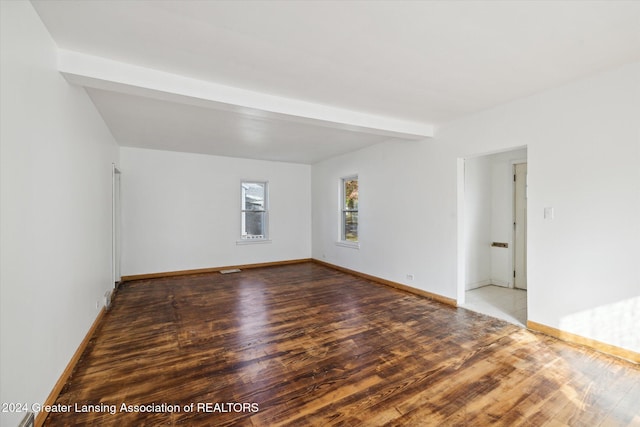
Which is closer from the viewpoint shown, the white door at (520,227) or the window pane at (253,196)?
the white door at (520,227)

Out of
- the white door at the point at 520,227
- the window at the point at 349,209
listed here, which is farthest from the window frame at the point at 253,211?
the white door at the point at 520,227

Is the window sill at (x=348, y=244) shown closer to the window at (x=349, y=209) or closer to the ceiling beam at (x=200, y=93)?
the window at (x=349, y=209)

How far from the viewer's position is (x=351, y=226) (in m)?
6.44

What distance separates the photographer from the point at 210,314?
368 centimetres

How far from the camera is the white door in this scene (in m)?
4.75

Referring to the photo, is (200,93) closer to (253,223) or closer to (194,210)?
(194,210)

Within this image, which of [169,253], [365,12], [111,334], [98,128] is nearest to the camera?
[365,12]

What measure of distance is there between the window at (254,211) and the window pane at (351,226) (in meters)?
2.05

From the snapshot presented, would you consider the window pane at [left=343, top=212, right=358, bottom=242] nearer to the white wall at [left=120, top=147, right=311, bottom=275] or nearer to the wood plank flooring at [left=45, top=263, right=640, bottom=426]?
the white wall at [left=120, top=147, right=311, bottom=275]

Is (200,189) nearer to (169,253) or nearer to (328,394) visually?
(169,253)

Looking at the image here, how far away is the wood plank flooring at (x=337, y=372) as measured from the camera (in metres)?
1.83

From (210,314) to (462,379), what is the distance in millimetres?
2955

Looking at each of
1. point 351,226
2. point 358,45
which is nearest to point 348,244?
point 351,226

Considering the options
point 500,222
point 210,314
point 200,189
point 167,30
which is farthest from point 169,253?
point 500,222
